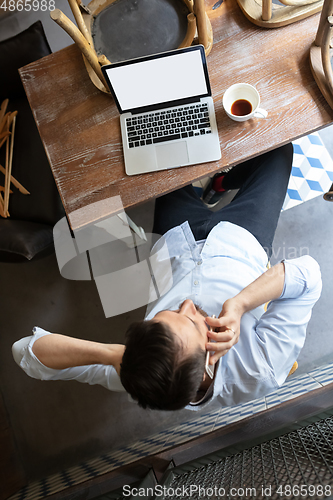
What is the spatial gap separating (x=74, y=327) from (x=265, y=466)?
1447 millimetres

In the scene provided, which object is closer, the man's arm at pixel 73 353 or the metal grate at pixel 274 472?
the metal grate at pixel 274 472

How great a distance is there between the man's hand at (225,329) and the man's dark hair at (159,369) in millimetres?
104

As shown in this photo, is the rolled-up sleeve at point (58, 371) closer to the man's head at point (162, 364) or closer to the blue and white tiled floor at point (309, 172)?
the man's head at point (162, 364)

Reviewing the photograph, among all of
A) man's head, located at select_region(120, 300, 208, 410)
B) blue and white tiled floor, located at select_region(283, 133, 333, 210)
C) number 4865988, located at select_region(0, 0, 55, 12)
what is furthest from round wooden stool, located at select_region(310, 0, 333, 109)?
number 4865988, located at select_region(0, 0, 55, 12)

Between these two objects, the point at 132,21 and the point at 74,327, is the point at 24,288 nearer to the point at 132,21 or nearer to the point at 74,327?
the point at 74,327

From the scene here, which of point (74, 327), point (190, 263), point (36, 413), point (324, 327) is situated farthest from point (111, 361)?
point (324, 327)

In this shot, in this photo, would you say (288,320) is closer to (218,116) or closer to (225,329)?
(225,329)

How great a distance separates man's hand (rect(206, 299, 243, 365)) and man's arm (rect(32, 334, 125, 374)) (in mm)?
370

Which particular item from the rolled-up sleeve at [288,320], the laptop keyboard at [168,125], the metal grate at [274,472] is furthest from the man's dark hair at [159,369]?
the laptop keyboard at [168,125]

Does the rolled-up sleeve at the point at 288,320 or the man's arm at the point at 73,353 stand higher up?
the man's arm at the point at 73,353

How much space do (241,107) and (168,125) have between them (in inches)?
12.3

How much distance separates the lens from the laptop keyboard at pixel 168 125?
4.46 ft

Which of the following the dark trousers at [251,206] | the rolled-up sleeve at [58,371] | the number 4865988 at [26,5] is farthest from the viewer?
the number 4865988 at [26,5]

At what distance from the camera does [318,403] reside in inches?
41.5
